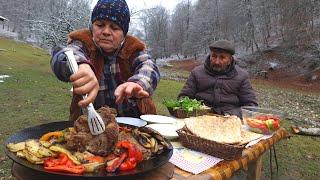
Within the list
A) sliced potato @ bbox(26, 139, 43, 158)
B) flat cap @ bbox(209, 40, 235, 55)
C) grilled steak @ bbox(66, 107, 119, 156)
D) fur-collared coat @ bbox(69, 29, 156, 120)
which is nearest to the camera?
sliced potato @ bbox(26, 139, 43, 158)

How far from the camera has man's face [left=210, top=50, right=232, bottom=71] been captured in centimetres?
530

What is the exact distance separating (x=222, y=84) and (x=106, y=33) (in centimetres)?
303

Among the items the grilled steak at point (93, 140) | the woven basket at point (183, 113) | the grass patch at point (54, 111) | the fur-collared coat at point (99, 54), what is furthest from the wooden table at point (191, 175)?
the grass patch at point (54, 111)

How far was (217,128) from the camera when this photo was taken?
254cm

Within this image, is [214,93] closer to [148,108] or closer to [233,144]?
[148,108]

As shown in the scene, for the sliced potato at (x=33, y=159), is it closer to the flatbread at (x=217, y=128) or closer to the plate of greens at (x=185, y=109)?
the flatbread at (x=217, y=128)

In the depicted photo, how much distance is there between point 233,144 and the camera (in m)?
2.31

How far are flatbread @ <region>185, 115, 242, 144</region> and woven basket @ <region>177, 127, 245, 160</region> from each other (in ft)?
0.13

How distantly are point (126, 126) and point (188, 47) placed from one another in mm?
50689

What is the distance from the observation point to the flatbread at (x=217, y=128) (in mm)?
2379

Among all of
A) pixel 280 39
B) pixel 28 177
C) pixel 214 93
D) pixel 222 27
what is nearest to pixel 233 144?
pixel 28 177

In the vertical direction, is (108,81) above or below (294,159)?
above

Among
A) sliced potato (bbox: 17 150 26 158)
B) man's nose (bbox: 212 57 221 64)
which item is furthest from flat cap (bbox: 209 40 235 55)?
sliced potato (bbox: 17 150 26 158)

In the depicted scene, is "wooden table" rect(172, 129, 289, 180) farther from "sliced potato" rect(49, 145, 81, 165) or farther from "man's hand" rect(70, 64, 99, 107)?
"man's hand" rect(70, 64, 99, 107)
